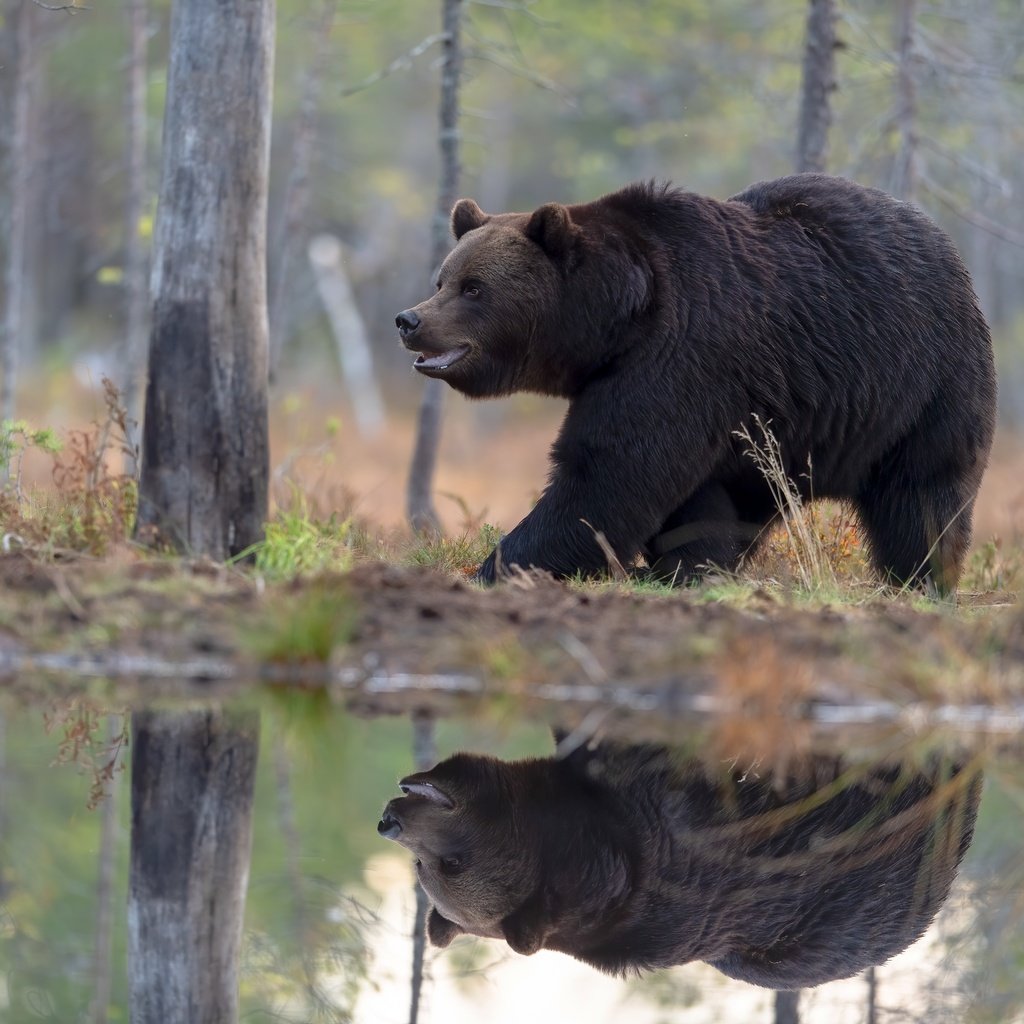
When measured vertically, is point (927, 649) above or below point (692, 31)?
below

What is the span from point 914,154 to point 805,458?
6.86 metres

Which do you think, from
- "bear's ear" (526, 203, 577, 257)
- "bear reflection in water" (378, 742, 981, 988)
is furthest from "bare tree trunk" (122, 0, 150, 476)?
"bear reflection in water" (378, 742, 981, 988)

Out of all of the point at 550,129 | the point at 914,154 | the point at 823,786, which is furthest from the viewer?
the point at 550,129

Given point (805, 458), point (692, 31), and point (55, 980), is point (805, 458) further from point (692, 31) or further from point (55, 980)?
point (692, 31)

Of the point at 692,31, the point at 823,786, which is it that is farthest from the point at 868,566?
the point at 692,31

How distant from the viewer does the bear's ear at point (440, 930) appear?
14.4 feet

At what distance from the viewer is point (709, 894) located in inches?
175

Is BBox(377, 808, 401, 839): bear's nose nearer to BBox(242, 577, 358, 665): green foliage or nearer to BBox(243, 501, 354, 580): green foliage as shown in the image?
BBox(242, 577, 358, 665): green foliage

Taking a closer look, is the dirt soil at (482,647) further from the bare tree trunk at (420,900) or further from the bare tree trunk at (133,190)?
the bare tree trunk at (133,190)

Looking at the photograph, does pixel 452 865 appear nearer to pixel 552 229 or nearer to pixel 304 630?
pixel 304 630

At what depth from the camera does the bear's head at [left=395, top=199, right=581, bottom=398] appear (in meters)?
8.17

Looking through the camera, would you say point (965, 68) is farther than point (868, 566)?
Yes

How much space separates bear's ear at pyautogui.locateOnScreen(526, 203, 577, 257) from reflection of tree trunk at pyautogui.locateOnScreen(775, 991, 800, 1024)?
4.69 metres

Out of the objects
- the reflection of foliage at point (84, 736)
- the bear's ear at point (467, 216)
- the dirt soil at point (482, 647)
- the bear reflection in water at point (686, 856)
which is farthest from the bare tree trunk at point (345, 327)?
the bear reflection in water at point (686, 856)
